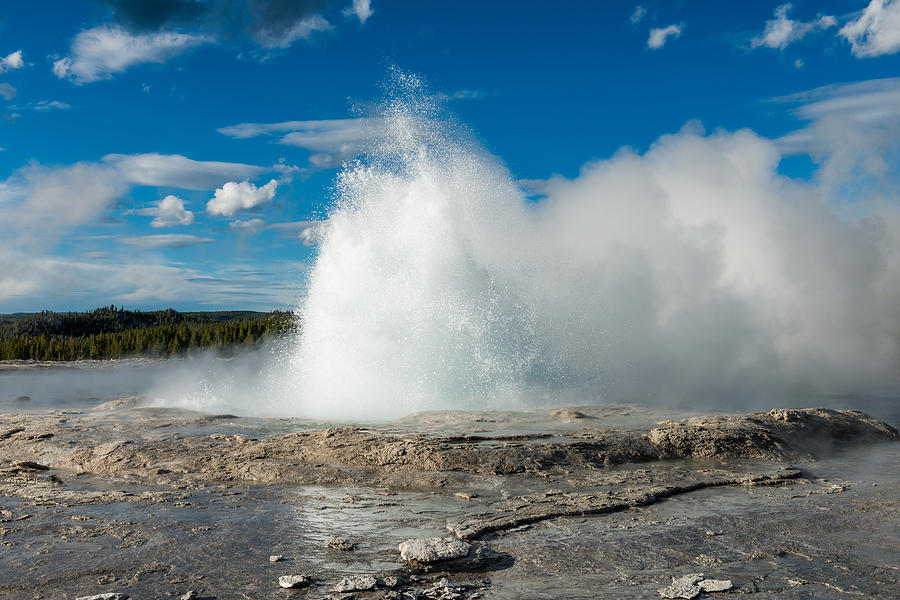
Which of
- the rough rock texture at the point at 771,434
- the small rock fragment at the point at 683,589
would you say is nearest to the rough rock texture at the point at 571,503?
the rough rock texture at the point at 771,434

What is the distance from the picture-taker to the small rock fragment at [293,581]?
4.92 meters

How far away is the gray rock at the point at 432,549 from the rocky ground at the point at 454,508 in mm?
19

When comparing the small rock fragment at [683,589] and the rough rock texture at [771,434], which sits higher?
the rough rock texture at [771,434]

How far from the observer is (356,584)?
4.91 metres

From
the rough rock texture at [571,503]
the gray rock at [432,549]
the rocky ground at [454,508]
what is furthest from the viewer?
the rough rock texture at [571,503]

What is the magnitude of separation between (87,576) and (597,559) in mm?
4350

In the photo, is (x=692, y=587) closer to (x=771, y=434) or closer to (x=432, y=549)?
(x=432, y=549)

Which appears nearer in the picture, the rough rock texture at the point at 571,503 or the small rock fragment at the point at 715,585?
the small rock fragment at the point at 715,585

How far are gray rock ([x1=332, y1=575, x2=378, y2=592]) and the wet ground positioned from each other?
9 cm

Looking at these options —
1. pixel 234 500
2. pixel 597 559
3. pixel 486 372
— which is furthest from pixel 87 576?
pixel 486 372

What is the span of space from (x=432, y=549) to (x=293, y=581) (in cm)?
124

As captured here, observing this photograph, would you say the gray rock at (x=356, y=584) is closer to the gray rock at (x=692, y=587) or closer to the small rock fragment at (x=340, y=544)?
the small rock fragment at (x=340, y=544)

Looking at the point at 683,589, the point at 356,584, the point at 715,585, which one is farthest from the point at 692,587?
the point at 356,584

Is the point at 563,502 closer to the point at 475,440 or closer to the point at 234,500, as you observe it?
the point at 475,440
